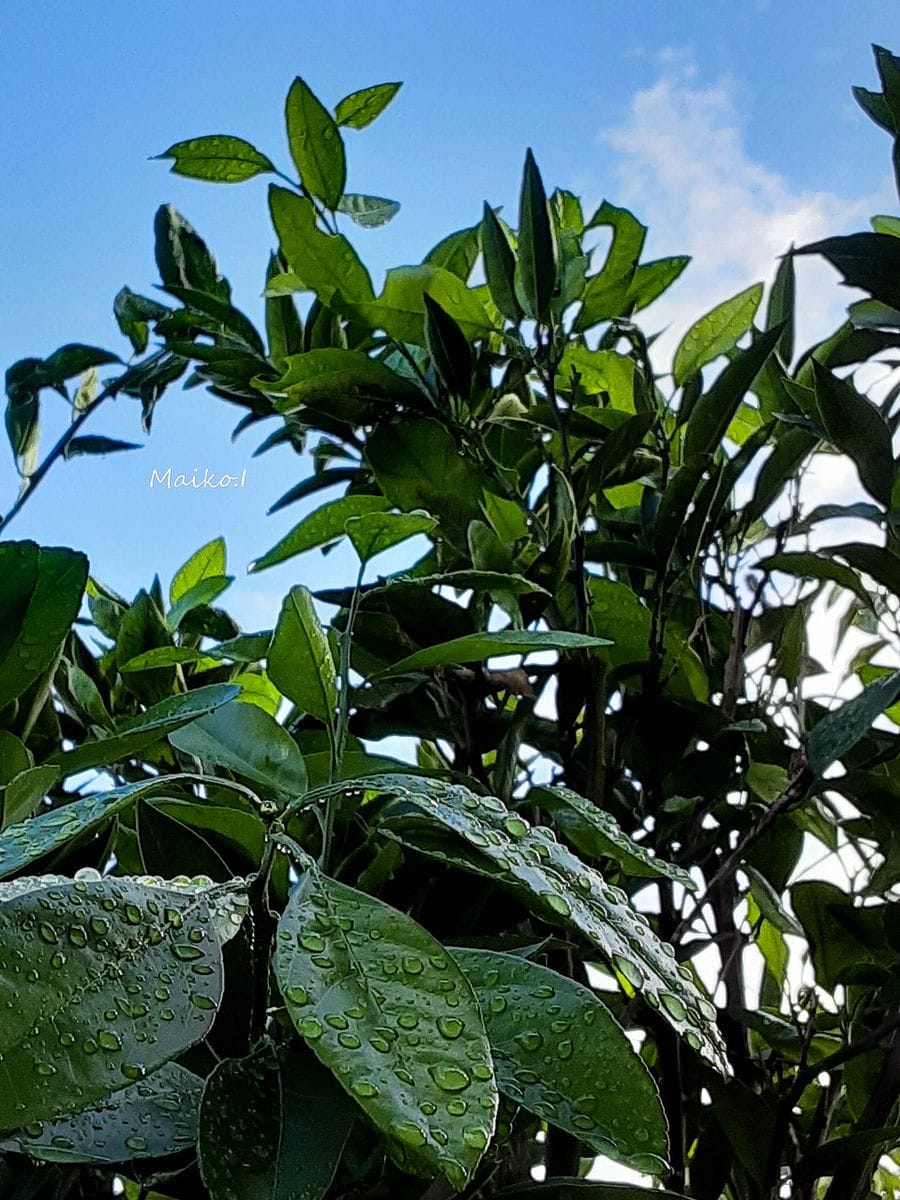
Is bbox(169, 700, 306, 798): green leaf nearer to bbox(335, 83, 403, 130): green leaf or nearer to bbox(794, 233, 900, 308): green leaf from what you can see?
bbox(794, 233, 900, 308): green leaf

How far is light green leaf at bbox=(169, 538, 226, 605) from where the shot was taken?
74 centimetres

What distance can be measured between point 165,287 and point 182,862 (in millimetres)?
397

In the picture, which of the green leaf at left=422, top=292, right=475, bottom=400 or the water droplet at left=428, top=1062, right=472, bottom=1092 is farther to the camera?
the green leaf at left=422, top=292, right=475, bottom=400

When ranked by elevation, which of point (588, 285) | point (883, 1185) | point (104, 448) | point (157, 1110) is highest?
point (588, 285)

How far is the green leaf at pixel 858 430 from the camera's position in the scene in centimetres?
52

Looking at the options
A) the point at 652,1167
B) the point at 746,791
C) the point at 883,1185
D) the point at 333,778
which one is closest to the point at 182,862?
the point at 333,778

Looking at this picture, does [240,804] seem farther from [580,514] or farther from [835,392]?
[835,392]

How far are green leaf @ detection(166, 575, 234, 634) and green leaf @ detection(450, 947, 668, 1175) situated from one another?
0.41 meters

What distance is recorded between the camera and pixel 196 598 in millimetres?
634

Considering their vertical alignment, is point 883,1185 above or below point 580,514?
below

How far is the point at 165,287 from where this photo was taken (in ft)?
2.06

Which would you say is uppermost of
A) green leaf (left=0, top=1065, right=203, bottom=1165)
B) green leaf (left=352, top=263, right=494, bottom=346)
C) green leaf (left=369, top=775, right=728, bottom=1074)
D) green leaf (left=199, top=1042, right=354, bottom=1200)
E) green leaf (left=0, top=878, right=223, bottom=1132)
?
green leaf (left=352, top=263, right=494, bottom=346)

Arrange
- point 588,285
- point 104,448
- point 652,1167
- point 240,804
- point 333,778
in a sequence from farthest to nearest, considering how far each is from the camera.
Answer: point 104,448, point 588,285, point 240,804, point 333,778, point 652,1167

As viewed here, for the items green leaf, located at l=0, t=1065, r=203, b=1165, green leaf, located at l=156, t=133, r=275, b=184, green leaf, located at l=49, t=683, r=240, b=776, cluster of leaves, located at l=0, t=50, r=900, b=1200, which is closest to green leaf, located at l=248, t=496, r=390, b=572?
cluster of leaves, located at l=0, t=50, r=900, b=1200
